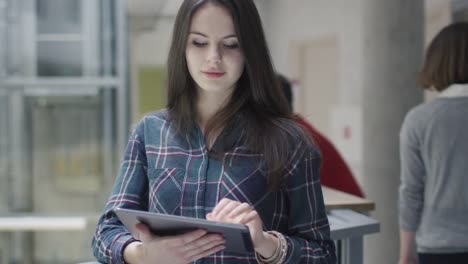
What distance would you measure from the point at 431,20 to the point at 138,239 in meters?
3.95

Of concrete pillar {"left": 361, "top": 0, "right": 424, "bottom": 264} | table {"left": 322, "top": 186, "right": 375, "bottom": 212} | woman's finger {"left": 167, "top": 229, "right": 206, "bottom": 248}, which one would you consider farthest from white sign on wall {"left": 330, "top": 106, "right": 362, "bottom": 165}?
woman's finger {"left": 167, "top": 229, "right": 206, "bottom": 248}

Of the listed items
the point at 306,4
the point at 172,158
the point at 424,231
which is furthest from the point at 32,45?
the point at 172,158

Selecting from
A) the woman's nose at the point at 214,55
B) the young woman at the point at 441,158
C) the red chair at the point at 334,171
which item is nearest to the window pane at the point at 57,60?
the red chair at the point at 334,171

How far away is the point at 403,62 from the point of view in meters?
4.10

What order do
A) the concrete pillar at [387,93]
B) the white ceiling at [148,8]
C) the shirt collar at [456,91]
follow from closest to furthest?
1. the shirt collar at [456,91]
2. the concrete pillar at [387,93]
3. the white ceiling at [148,8]

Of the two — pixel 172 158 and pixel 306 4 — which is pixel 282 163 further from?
pixel 306 4

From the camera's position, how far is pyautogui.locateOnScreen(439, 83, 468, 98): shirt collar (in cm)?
244

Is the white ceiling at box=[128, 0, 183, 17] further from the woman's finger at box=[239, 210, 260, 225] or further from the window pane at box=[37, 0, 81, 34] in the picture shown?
the woman's finger at box=[239, 210, 260, 225]

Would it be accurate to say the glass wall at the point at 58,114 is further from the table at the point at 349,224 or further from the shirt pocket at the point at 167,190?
the shirt pocket at the point at 167,190

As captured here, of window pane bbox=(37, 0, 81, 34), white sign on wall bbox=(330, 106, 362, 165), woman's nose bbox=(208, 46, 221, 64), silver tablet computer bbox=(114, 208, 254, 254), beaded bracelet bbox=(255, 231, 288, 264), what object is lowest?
white sign on wall bbox=(330, 106, 362, 165)

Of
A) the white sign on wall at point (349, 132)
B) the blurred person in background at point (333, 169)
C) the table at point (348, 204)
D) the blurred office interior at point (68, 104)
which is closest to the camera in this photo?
the table at point (348, 204)

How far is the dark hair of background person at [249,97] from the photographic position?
4.02 ft

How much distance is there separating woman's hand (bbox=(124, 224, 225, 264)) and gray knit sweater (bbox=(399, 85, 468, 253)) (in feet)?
5.01

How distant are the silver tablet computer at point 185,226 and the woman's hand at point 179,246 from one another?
11 millimetres
